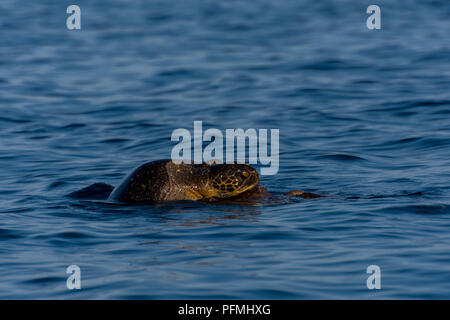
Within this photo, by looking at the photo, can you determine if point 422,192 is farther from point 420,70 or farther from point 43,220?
point 420,70

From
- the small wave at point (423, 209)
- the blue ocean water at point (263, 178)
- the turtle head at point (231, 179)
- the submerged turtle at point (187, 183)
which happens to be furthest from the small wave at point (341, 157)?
the small wave at point (423, 209)

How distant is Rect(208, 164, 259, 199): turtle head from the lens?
35.4ft

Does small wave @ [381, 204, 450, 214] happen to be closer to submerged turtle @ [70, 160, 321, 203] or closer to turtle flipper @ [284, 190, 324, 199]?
turtle flipper @ [284, 190, 324, 199]

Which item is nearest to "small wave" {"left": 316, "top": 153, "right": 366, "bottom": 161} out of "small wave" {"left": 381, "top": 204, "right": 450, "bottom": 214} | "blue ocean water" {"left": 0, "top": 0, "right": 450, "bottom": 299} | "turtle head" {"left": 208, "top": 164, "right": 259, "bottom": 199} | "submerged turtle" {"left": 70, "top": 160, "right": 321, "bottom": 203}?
"blue ocean water" {"left": 0, "top": 0, "right": 450, "bottom": 299}

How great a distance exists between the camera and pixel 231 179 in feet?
35.5

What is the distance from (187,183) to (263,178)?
2186mm

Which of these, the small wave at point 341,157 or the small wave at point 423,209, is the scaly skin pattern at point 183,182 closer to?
the small wave at point 423,209

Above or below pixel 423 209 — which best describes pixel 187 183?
above

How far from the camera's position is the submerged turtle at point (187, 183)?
10812 mm

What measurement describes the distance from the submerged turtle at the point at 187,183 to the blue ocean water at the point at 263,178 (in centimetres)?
26

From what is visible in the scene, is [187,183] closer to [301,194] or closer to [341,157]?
[301,194]

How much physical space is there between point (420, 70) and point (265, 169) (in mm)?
A: 9883

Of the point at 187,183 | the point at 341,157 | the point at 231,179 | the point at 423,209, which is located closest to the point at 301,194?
the point at 231,179
